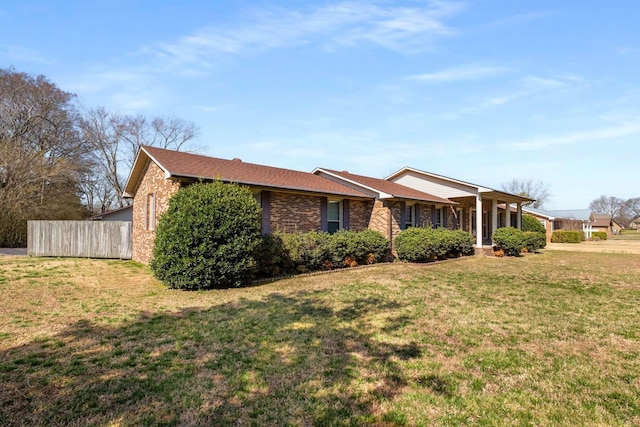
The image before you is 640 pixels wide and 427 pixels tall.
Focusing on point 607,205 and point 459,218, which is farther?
point 607,205

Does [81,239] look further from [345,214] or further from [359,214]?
[359,214]

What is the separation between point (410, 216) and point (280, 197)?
7.78m

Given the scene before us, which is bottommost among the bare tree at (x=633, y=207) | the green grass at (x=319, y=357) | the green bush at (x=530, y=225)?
the green grass at (x=319, y=357)

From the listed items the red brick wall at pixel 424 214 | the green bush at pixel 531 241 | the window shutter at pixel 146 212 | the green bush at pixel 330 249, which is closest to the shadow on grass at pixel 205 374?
the green bush at pixel 330 249

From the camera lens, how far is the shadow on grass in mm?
3189

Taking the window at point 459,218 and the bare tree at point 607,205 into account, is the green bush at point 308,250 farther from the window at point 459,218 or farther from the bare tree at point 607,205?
the bare tree at point 607,205

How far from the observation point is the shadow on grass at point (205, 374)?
319cm

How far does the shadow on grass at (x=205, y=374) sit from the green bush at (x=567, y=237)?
37.7 metres

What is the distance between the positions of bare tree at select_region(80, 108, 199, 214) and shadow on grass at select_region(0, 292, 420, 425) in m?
32.2

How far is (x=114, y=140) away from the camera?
1383 inches

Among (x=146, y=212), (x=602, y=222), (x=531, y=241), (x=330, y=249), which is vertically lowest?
(x=531, y=241)

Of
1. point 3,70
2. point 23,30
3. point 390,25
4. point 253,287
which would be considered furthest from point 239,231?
point 3,70

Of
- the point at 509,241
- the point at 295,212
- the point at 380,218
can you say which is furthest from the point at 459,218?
the point at 295,212

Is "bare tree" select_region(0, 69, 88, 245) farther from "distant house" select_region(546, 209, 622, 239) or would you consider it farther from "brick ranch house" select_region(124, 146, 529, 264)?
"distant house" select_region(546, 209, 622, 239)
